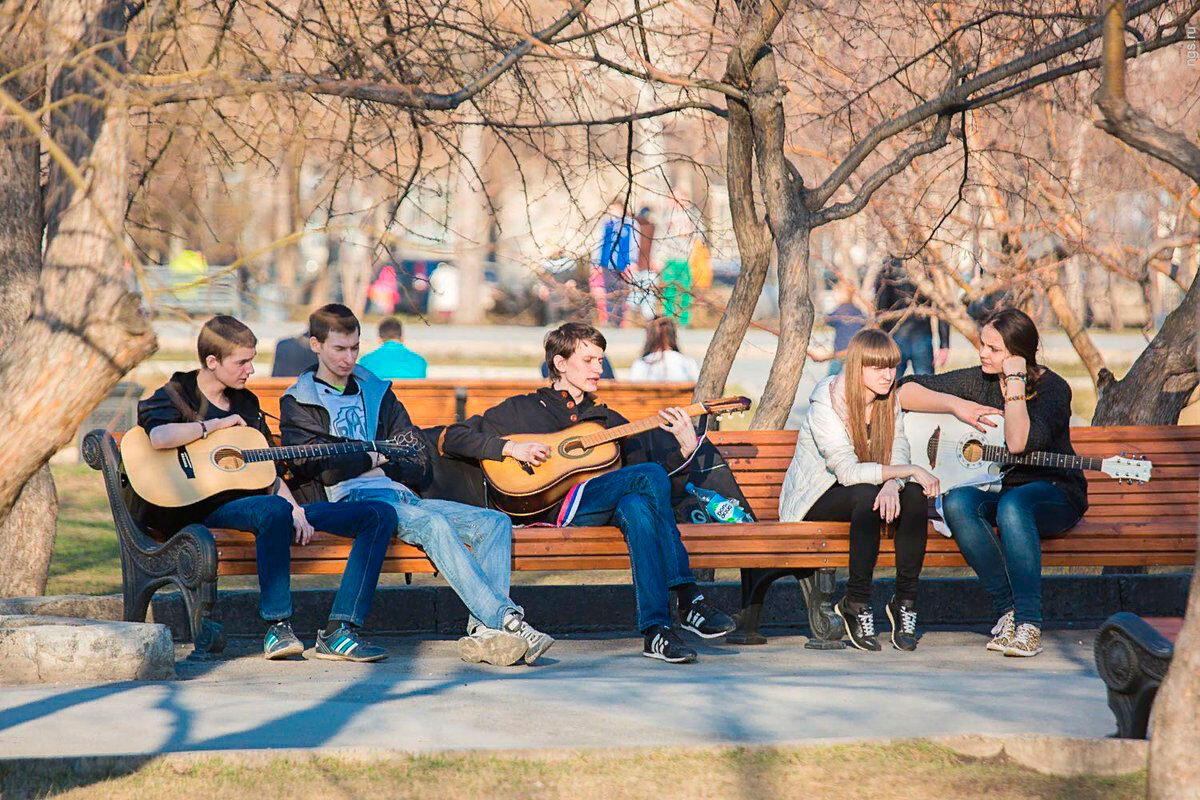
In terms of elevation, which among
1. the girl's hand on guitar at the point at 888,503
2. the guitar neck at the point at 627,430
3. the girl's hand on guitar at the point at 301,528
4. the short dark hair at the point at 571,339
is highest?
the short dark hair at the point at 571,339

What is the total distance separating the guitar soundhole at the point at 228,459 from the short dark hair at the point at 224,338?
1.17 ft

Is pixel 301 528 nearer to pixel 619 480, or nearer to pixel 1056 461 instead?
pixel 619 480

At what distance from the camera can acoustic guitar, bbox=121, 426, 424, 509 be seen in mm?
6164

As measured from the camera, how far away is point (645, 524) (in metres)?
6.25

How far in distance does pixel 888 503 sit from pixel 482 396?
7.52ft

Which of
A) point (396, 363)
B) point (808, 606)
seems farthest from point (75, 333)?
point (396, 363)

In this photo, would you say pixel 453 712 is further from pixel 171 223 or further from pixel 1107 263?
pixel 1107 263

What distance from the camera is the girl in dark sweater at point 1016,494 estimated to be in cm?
635

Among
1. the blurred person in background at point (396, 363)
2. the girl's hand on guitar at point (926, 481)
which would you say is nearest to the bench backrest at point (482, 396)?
the girl's hand on guitar at point (926, 481)

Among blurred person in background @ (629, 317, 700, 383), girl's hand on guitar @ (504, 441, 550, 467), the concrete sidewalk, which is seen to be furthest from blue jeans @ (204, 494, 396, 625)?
blurred person in background @ (629, 317, 700, 383)

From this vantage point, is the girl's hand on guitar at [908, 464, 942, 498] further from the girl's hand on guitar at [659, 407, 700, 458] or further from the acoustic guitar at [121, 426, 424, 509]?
the acoustic guitar at [121, 426, 424, 509]

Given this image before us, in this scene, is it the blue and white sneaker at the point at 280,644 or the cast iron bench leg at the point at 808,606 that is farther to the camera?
the cast iron bench leg at the point at 808,606

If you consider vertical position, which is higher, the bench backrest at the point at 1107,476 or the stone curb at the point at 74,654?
the bench backrest at the point at 1107,476

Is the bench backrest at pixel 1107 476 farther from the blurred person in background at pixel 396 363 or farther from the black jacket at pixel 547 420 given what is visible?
the blurred person in background at pixel 396 363
